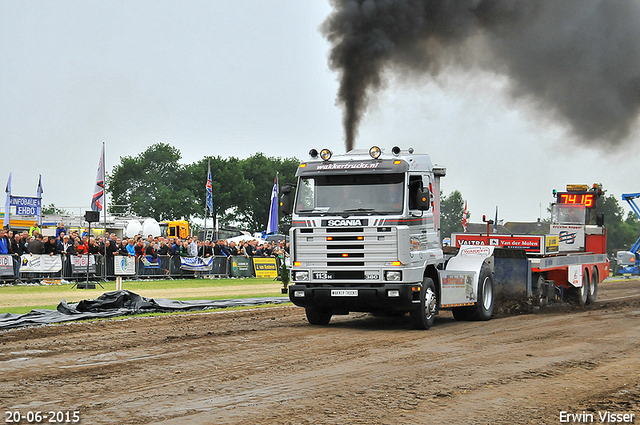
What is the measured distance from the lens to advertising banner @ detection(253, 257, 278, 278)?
3503 cm

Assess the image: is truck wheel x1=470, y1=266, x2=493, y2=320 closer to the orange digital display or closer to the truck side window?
the truck side window

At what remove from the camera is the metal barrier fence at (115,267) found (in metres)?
25.0

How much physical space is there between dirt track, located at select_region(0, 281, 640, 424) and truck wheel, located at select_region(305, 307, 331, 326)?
41 centimetres

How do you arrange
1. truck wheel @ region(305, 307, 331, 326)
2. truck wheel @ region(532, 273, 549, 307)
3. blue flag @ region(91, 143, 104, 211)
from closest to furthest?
truck wheel @ region(305, 307, 331, 326) → truck wheel @ region(532, 273, 549, 307) → blue flag @ region(91, 143, 104, 211)

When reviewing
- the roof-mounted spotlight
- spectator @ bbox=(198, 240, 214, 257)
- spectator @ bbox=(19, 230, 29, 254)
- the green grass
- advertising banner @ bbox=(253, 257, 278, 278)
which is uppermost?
the roof-mounted spotlight

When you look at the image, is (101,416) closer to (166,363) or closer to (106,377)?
(106,377)

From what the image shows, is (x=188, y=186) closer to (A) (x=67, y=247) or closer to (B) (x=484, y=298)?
(A) (x=67, y=247)

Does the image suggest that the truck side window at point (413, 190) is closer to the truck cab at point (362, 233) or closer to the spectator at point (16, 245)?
the truck cab at point (362, 233)

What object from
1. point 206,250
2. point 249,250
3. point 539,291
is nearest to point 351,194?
point 539,291

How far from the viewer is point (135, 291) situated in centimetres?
2322

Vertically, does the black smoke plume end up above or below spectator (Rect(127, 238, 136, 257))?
above

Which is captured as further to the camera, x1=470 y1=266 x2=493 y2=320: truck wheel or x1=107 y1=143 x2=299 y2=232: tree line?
x1=107 y1=143 x2=299 y2=232: tree line

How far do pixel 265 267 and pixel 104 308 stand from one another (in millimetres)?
19441

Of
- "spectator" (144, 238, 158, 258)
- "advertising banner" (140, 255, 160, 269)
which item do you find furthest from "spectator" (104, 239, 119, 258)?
"spectator" (144, 238, 158, 258)
